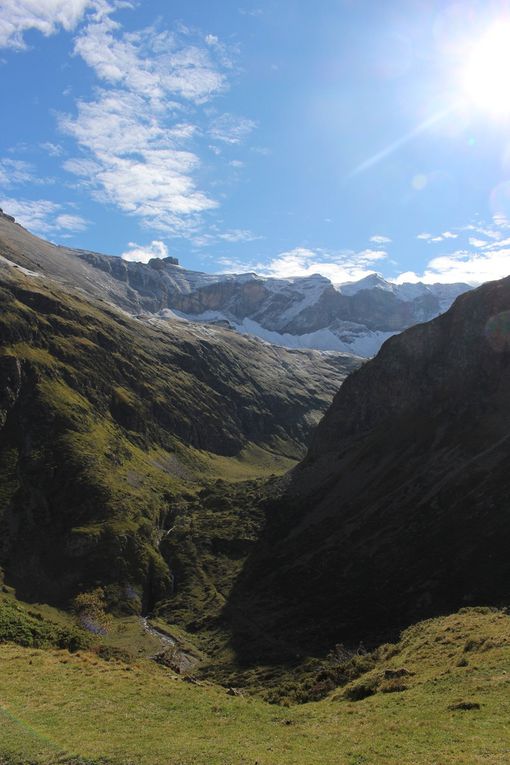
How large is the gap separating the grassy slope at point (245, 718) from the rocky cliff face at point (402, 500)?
31.9m

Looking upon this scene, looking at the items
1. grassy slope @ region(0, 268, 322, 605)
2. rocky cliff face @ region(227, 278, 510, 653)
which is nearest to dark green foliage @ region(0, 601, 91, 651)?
rocky cliff face @ region(227, 278, 510, 653)

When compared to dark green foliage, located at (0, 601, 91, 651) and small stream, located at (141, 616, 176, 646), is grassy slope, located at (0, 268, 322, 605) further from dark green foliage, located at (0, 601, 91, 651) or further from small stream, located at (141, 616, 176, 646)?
dark green foliage, located at (0, 601, 91, 651)

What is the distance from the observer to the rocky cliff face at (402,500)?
259 ft

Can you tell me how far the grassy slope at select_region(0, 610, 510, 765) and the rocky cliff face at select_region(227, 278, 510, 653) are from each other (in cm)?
3186

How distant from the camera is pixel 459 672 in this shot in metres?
35.7

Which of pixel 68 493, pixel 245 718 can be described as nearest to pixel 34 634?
pixel 245 718

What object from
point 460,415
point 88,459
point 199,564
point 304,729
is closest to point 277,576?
point 199,564

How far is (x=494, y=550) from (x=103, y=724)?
195ft

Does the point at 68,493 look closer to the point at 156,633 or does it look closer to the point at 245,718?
the point at 156,633

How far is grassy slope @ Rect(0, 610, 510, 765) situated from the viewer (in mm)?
24953

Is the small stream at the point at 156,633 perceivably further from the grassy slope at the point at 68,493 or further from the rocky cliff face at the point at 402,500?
the rocky cliff face at the point at 402,500

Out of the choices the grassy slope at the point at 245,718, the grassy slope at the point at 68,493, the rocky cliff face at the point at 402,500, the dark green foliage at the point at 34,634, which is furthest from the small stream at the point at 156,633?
the grassy slope at the point at 245,718

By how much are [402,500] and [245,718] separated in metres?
80.1

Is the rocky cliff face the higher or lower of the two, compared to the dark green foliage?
higher
